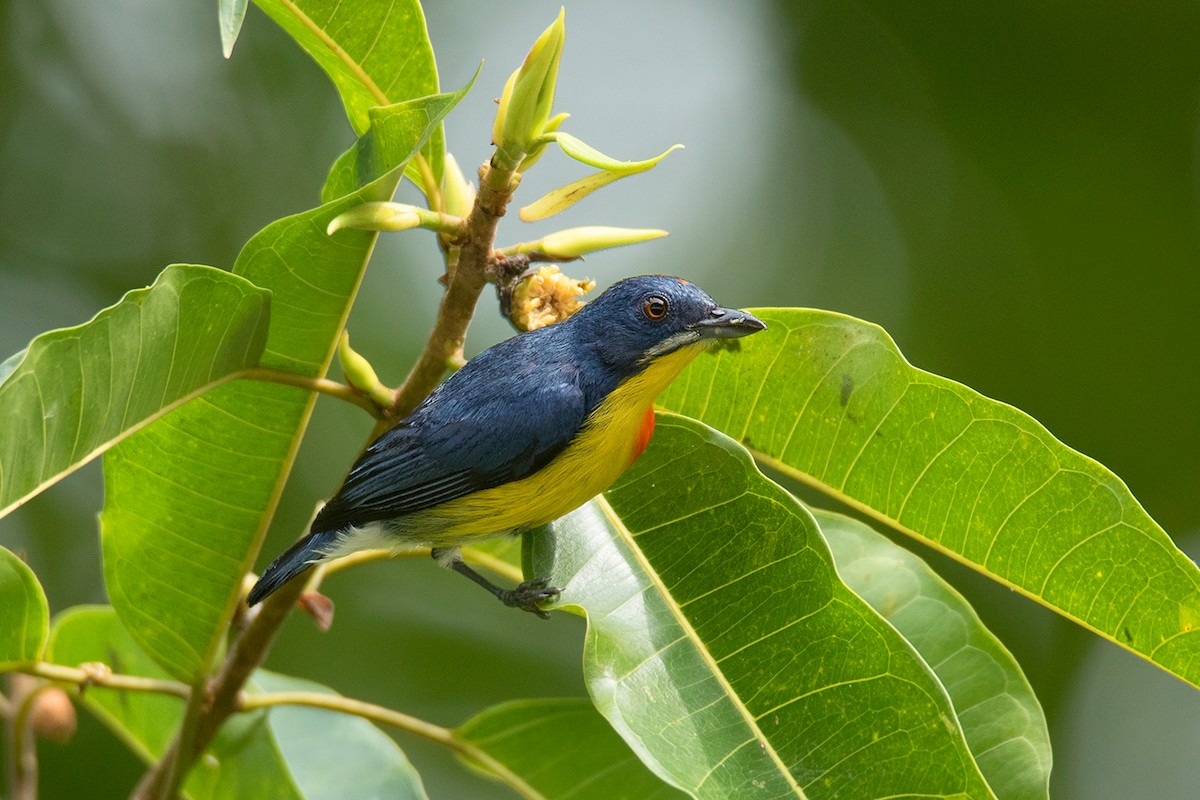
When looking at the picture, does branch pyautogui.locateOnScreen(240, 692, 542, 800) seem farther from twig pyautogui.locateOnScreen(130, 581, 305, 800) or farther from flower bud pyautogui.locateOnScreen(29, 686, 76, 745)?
flower bud pyautogui.locateOnScreen(29, 686, 76, 745)

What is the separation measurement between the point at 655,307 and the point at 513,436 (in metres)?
0.51

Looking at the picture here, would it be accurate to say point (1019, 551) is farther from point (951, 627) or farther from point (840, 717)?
point (840, 717)

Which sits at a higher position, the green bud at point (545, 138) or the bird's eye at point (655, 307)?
the green bud at point (545, 138)

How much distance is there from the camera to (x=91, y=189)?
679 centimetres

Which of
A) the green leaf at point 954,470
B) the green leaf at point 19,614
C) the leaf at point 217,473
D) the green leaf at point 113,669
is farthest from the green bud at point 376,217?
the green leaf at point 113,669

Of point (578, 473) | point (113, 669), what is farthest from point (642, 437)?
point (113, 669)

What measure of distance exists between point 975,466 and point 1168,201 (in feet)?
14.6

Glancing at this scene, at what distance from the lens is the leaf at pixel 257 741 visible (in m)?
3.10

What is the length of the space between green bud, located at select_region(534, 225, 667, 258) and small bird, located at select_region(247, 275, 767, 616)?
0.33 metres

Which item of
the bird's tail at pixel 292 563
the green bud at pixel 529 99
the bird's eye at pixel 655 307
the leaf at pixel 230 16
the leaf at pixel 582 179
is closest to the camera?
the leaf at pixel 230 16

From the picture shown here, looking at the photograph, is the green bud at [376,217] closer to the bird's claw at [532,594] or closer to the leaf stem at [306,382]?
the leaf stem at [306,382]

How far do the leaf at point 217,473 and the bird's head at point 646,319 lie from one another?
73 cm

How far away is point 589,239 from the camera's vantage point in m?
2.34

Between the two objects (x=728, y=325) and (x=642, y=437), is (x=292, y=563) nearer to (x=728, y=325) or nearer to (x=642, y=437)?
(x=642, y=437)
